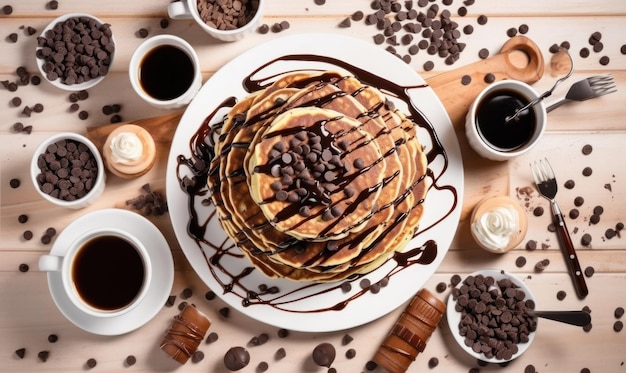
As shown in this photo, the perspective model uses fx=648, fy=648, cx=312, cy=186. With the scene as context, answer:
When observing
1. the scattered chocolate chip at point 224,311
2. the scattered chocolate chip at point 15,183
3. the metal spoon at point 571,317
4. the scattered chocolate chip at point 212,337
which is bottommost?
the scattered chocolate chip at point 212,337

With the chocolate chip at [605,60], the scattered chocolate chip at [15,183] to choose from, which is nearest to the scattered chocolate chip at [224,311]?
the scattered chocolate chip at [15,183]

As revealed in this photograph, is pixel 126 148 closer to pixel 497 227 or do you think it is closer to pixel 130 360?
pixel 130 360

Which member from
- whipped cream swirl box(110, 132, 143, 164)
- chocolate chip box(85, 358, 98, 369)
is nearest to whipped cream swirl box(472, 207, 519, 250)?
whipped cream swirl box(110, 132, 143, 164)

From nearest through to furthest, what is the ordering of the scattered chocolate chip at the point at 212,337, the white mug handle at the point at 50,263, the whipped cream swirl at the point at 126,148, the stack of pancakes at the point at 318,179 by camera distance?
1. the stack of pancakes at the point at 318,179
2. the white mug handle at the point at 50,263
3. the whipped cream swirl at the point at 126,148
4. the scattered chocolate chip at the point at 212,337

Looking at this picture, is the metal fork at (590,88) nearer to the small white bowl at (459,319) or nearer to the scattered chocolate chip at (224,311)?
the small white bowl at (459,319)

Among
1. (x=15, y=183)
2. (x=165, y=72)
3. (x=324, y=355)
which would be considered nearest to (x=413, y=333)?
(x=324, y=355)

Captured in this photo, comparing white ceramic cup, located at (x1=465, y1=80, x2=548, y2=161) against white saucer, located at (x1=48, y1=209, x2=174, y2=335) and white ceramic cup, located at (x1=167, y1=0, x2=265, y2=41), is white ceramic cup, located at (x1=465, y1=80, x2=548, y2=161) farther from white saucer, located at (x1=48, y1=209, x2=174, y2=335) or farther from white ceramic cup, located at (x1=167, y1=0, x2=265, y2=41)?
white saucer, located at (x1=48, y1=209, x2=174, y2=335)

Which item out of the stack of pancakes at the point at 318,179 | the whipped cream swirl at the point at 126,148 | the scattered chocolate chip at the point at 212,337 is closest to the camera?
the stack of pancakes at the point at 318,179
